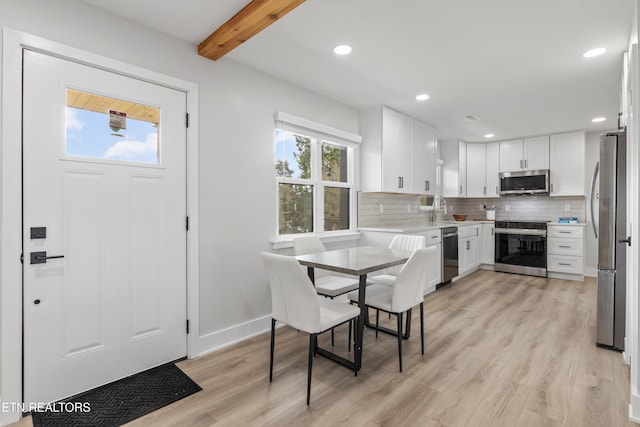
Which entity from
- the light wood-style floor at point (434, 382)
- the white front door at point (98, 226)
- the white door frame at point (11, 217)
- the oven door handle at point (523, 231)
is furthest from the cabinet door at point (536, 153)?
the white door frame at point (11, 217)

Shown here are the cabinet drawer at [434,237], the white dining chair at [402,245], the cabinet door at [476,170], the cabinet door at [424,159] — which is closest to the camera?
the white dining chair at [402,245]

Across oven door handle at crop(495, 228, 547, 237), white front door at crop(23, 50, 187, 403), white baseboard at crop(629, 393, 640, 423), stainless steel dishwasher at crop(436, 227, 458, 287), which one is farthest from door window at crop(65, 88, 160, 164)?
oven door handle at crop(495, 228, 547, 237)

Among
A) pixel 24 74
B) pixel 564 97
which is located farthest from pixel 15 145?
pixel 564 97

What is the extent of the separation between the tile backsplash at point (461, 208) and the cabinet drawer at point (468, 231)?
0.65 meters

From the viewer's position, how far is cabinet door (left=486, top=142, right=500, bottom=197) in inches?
245

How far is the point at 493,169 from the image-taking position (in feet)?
20.5

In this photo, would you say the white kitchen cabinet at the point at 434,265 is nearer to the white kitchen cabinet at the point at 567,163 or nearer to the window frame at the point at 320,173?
the window frame at the point at 320,173

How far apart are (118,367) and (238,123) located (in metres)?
2.11

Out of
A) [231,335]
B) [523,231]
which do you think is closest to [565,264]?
[523,231]

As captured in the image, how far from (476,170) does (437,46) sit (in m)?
4.45

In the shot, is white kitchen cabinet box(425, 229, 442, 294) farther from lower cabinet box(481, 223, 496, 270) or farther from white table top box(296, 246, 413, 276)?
lower cabinet box(481, 223, 496, 270)

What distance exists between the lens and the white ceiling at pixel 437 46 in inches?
82.6

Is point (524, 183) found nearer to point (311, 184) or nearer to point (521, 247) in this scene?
point (521, 247)

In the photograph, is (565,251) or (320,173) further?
(565,251)
